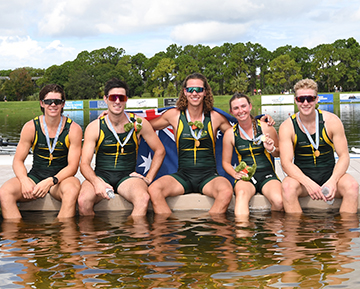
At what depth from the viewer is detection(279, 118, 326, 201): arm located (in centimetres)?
577

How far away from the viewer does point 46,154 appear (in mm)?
6371

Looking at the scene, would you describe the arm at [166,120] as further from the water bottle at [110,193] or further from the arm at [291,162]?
the arm at [291,162]

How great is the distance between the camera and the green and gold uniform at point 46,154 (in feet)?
20.8

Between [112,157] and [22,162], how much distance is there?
1289mm

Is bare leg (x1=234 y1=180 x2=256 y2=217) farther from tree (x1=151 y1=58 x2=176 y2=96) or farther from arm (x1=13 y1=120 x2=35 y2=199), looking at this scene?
tree (x1=151 y1=58 x2=176 y2=96)

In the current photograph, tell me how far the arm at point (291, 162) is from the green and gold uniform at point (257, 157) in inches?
18.4

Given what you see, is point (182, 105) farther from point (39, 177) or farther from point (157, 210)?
point (39, 177)

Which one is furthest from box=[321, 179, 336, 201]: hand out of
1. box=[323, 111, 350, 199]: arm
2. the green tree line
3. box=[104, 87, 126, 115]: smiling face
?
the green tree line

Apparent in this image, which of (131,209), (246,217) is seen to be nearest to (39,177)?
(131,209)

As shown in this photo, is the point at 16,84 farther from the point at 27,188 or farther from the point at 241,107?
the point at 241,107

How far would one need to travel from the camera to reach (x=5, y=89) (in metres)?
97.2

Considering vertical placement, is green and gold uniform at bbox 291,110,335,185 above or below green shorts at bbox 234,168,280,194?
above

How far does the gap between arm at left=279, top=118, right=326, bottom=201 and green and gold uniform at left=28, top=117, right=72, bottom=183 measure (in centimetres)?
309

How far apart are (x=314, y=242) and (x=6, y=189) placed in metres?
4.16
